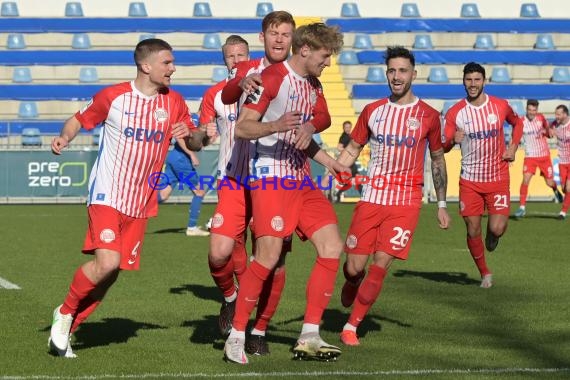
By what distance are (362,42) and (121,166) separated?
28.1 meters

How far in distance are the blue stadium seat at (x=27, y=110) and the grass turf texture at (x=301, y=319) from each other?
52.9 feet

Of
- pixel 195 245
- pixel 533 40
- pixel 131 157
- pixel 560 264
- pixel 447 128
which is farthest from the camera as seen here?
pixel 533 40

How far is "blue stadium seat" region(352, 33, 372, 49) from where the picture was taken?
35188mm

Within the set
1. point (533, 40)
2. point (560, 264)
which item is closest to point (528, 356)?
point (560, 264)

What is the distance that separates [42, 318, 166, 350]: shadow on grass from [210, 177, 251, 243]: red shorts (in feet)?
3.51

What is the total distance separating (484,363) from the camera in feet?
24.0

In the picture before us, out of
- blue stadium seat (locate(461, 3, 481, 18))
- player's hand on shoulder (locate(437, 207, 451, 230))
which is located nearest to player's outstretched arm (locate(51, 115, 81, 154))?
player's hand on shoulder (locate(437, 207, 451, 230))

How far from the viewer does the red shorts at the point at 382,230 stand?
28.3 ft

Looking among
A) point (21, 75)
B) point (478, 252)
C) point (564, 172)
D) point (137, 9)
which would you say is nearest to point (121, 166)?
point (478, 252)

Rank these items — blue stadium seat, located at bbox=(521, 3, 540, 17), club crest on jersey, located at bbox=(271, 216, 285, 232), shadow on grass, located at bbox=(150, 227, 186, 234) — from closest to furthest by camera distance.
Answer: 1. club crest on jersey, located at bbox=(271, 216, 285, 232)
2. shadow on grass, located at bbox=(150, 227, 186, 234)
3. blue stadium seat, located at bbox=(521, 3, 540, 17)

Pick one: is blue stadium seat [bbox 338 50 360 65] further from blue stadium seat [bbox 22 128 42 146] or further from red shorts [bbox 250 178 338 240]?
red shorts [bbox 250 178 338 240]

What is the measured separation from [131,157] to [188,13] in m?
29.9

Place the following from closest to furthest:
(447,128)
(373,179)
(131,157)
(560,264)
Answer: (131,157) → (373,179) → (447,128) → (560,264)

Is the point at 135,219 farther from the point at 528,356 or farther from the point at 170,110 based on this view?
the point at 528,356
